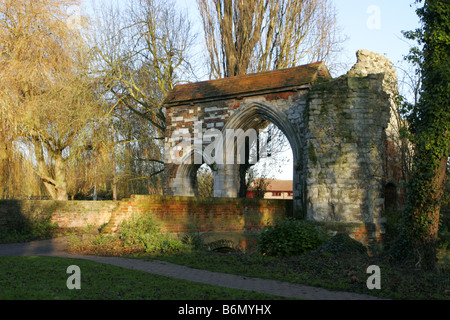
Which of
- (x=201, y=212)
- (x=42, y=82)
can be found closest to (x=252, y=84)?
(x=201, y=212)

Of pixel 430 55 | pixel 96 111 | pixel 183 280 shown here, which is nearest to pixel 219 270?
pixel 183 280

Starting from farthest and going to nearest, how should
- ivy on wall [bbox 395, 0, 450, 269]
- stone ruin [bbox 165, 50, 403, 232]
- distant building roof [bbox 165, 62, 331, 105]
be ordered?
distant building roof [bbox 165, 62, 331, 105] < stone ruin [bbox 165, 50, 403, 232] < ivy on wall [bbox 395, 0, 450, 269]

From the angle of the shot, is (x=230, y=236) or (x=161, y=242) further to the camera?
(x=230, y=236)

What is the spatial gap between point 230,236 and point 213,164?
158 inches

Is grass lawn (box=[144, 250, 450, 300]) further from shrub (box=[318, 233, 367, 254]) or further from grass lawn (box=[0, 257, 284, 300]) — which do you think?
grass lawn (box=[0, 257, 284, 300])

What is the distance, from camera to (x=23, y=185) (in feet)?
52.5

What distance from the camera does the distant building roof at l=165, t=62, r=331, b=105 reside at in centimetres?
1515

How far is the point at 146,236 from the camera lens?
10.6 metres

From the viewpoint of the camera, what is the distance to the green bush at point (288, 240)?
9961mm

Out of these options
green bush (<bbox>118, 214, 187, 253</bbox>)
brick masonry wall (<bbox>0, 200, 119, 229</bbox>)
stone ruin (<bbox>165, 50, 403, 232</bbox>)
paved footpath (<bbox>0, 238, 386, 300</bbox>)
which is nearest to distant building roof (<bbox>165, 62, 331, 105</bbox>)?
stone ruin (<bbox>165, 50, 403, 232</bbox>)

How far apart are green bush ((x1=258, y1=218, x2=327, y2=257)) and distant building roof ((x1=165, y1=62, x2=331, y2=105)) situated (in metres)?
6.01

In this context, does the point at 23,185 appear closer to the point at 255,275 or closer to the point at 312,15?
the point at 255,275
